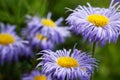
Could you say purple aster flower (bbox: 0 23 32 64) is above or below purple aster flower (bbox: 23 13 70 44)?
below

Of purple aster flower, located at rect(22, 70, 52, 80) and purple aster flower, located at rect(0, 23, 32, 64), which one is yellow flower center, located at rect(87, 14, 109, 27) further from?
purple aster flower, located at rect(0, 23, 32, 64)

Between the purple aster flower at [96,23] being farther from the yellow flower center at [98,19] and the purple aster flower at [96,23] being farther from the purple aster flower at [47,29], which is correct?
the purple aster flower at [47,29]

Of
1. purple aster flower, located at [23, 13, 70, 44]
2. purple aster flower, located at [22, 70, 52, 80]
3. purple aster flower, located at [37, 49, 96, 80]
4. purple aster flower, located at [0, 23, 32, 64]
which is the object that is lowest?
purple aster flower, located at [37, 49, 96, 80]

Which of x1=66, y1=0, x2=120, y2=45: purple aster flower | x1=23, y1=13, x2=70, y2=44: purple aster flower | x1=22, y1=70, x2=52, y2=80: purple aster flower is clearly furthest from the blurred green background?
x1=66, y1=0, x2=120, y2=45: purple aster flower

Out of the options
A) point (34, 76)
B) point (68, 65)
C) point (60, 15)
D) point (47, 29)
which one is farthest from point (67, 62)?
point (60, 15)

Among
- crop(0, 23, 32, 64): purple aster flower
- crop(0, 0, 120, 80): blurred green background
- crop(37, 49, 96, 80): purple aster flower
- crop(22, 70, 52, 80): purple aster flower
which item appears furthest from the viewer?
crop(0, 0, 120, 80): blurred green background

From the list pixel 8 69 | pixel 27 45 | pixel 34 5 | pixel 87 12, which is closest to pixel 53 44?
pixel 27 45

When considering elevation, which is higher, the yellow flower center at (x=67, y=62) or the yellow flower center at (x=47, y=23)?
the yellow flower center at (x=47, y=23)

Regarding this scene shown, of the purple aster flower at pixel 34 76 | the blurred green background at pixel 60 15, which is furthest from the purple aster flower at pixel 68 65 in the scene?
the blurred green background at pixel 60 15
